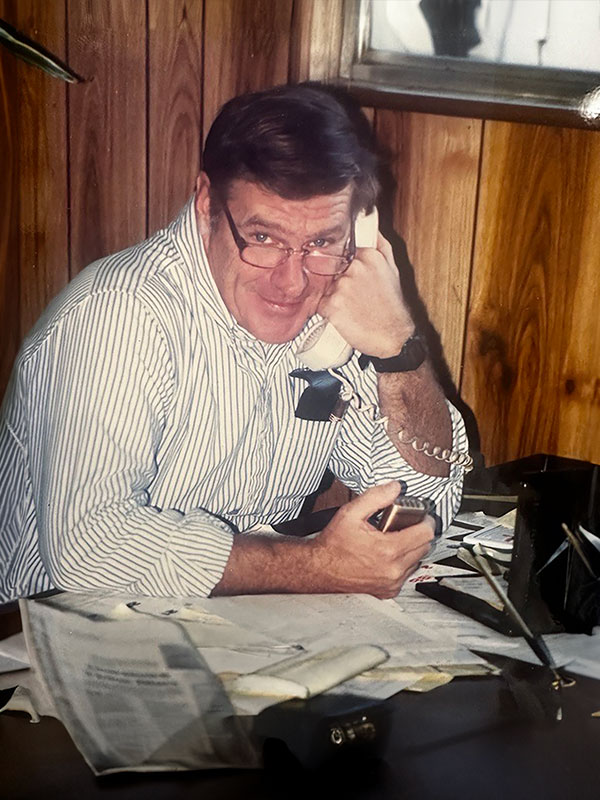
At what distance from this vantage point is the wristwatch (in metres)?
1.20

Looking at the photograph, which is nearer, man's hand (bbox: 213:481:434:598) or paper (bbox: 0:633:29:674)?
paper (bbox: 0:633:29:674)

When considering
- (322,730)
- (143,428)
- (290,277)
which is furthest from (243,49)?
(322,730)

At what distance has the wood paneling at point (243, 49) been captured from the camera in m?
1.10

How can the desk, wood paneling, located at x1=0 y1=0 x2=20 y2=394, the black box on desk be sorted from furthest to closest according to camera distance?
the black box on desk
wood paneling, located at x1=0 y1=0 x2=20 y2=394
the desk

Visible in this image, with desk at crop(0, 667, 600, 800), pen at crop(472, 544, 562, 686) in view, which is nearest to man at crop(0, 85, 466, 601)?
pen at crop(472, 544, 562, 686)

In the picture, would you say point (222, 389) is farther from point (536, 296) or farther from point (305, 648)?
point (536, 296)

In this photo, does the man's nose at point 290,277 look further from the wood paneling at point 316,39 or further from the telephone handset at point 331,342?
the wood paneling at point 316,39

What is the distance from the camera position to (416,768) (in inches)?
38.9

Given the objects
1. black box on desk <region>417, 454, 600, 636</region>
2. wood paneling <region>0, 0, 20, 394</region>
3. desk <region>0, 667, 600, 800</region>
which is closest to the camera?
desk <region>0, 667, 600, 800</region>

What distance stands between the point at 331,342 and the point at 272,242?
17 cm

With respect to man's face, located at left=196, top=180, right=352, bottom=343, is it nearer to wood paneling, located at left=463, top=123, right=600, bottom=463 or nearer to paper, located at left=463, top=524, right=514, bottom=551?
wood paneling, located at left=463, top=123, right=600, bottom=463

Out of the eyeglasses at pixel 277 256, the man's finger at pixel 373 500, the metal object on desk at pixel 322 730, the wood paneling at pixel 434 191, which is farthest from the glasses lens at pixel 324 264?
the metal object on desk at pixel 322 730

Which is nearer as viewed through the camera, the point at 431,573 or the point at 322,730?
the point at 322,730

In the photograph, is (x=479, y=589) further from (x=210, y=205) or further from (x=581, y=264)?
(x=210, y=205)
